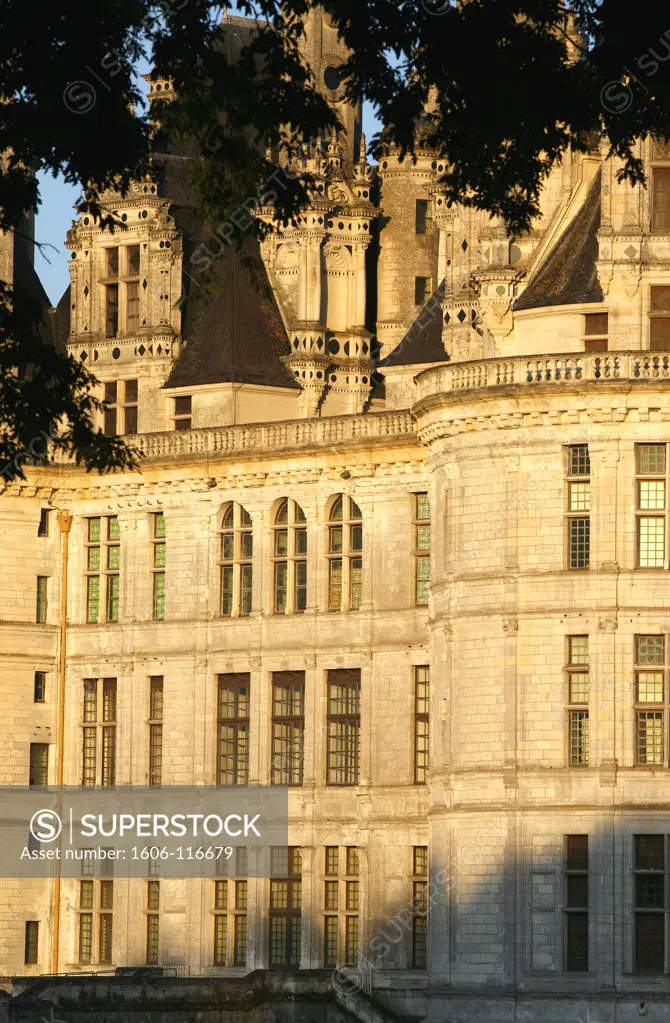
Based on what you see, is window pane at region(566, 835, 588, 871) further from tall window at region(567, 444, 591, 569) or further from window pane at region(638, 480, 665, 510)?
window pane at region(638, 480, 665, 510)

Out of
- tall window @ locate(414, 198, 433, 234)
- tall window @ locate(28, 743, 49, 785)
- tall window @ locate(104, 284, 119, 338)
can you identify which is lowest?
tall window @ locate(28, 743, 49, 785)

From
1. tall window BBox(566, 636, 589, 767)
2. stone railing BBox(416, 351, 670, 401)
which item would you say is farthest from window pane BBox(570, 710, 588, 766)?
stone railing BBox(416, 351, 670, 401)

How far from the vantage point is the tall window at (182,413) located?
66125mm

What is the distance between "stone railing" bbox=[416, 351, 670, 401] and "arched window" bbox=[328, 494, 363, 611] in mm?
7070

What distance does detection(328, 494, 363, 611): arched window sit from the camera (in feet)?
203

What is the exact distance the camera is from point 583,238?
5678cm

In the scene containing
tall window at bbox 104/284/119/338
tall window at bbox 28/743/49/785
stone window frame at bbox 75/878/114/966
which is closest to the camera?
stone window frame at bbox 75/878/114/966

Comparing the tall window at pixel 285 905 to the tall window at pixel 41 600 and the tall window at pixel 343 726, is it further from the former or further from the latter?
the tall window at pixel 41 600

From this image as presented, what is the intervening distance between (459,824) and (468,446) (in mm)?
6847

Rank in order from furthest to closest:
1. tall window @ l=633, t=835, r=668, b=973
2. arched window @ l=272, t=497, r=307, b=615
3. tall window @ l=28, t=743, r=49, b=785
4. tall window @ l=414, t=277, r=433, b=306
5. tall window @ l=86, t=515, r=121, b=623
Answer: tall window @ l=414, t=277, r=433, b=306 → tall window @ l=86, t=515, r=121, b=623 → tall window @ l=28, t=743, r=49, b=785 → arched window @ l=272, t=497, r=307, b=615 → tall window @ l=633, t=835, r=668, b=973

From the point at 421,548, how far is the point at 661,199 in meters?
9.39

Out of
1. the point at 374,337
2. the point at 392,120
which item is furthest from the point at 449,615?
the point at 392,120

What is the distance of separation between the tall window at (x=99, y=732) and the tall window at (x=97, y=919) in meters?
2.30

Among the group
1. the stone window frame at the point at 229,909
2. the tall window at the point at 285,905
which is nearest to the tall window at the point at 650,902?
the tall window at the point at 285,905
